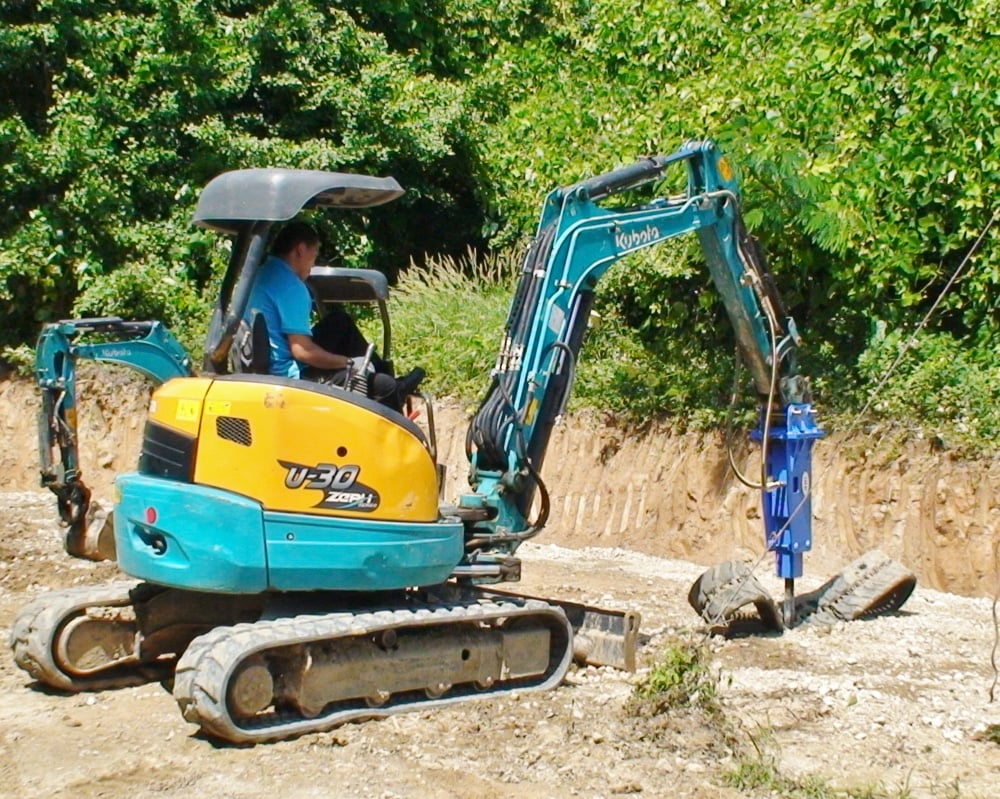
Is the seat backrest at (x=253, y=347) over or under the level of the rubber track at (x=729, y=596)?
over

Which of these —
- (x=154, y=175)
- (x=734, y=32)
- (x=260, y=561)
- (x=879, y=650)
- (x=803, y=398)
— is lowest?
(x=879, y=650)

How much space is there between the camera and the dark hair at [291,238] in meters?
6.61

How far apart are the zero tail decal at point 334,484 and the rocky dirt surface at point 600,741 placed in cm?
99

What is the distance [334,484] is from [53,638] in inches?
65.7

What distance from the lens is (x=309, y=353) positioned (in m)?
6.47

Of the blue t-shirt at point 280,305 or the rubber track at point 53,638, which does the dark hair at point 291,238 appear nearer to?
the blue t-shirt at point 280,305

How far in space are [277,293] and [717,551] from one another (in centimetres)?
565

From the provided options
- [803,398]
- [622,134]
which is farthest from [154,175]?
[803,398]

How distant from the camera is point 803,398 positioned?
27.0ft

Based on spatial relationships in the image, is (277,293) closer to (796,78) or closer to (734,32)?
(796,78)

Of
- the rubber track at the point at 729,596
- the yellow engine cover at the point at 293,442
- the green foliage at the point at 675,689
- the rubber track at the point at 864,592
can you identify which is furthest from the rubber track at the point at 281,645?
the rubber track at the point at 864,592

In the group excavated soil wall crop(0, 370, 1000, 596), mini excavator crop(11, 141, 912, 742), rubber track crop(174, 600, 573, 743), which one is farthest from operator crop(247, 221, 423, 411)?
excavated soil wall crop(0, 370, 1000, 596)

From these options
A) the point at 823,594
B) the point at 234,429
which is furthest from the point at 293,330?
the point at 823,594

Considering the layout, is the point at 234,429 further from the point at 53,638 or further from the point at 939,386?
the point at 939,386
